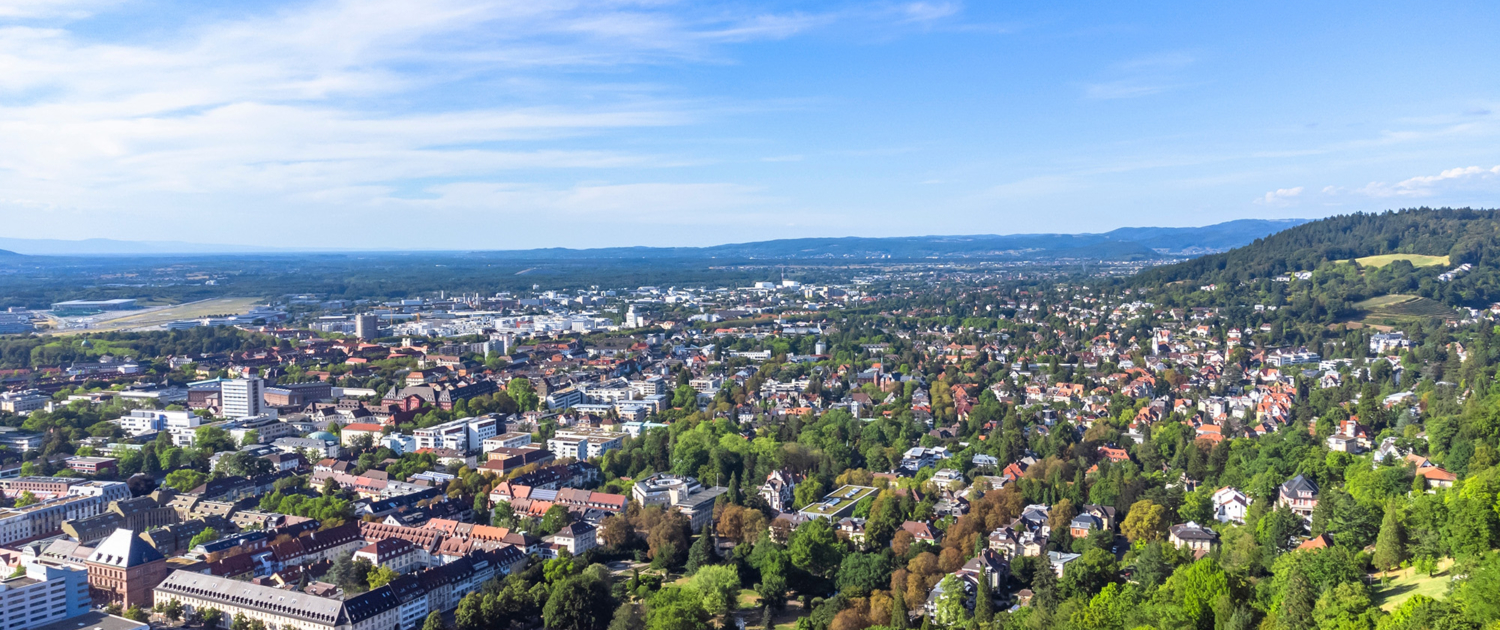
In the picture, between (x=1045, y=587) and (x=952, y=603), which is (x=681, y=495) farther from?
(x=1045, y=587)

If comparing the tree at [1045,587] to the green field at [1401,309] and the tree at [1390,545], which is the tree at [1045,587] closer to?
the tree at [1390,545]

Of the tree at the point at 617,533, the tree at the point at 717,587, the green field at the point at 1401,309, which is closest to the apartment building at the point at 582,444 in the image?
the tree at the point at 617,533

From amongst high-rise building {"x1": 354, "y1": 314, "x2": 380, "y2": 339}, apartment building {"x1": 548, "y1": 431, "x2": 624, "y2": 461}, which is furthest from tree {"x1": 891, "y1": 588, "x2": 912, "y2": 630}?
high-rise building {"x1": 354, "y1": 314, "x2": 380, "y2": 339}

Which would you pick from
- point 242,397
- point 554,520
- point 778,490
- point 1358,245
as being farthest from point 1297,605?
point 1358,245

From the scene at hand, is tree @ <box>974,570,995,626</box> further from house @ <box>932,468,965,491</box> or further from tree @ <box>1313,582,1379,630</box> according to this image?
house @ <box>932,468,965,491</box>

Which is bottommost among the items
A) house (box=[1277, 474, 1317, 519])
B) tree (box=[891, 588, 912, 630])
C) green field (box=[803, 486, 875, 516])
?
green field (box=[803, 486, 875, 516])
